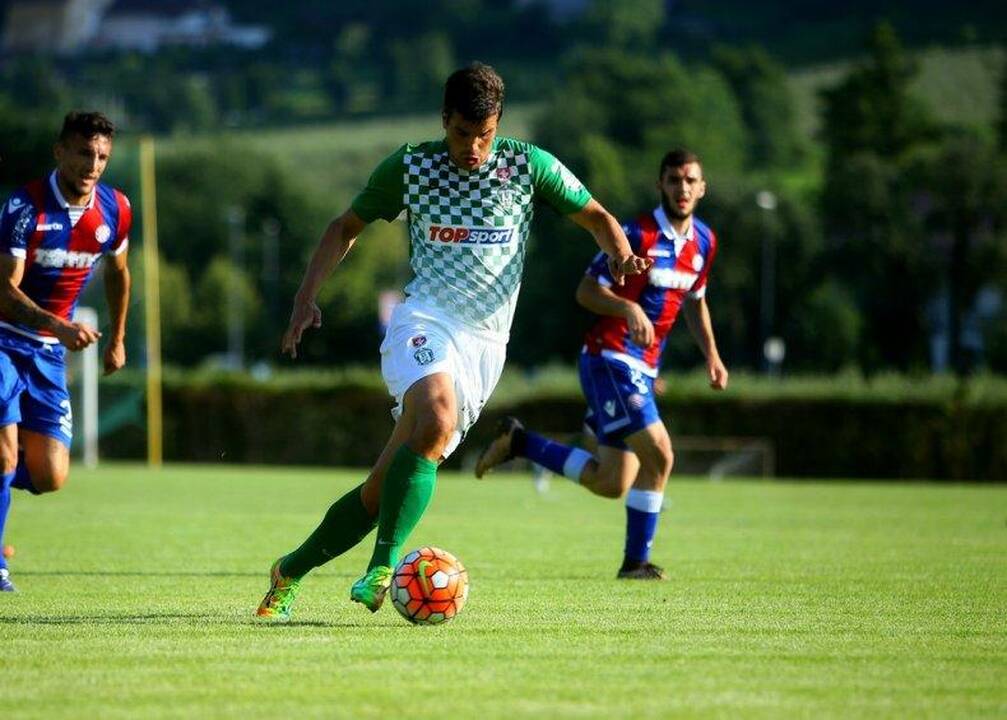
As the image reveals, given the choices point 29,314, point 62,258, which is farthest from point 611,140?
point 29,314

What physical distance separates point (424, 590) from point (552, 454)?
5022 millimetres

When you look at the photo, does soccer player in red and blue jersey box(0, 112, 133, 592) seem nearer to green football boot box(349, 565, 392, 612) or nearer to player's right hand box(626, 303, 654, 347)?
green football boot box(349, 565, 392, 612)

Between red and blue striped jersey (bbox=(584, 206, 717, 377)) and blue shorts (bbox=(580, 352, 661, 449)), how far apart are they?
2.9 inches

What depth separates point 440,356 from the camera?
819cm

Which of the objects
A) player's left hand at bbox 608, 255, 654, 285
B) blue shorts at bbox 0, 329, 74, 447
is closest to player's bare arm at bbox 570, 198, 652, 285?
player's left hand at bbox 608, 255, 654, 285

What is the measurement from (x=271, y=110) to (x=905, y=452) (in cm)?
12454

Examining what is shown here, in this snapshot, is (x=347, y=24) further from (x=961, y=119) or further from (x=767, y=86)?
(x=961, y=119)

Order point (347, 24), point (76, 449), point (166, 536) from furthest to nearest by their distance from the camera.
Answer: point (347, 24), point (76, 449), point (166, 536)

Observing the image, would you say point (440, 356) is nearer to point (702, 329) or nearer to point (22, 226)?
point (22, 226)

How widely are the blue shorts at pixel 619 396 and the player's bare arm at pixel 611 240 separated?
313 centimetres

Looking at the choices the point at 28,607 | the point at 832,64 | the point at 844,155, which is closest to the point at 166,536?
the point at 28,607

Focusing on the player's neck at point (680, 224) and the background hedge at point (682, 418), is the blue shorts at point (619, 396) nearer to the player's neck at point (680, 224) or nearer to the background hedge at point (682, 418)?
the player's neck at point (680, 224)

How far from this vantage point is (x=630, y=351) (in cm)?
1189

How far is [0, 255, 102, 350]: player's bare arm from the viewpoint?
930cm
